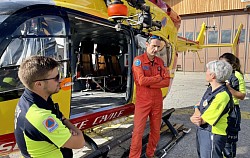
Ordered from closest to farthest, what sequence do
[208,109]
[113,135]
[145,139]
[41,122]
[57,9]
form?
[41,122], [208,109], [57,9], [145,139], [113,135]

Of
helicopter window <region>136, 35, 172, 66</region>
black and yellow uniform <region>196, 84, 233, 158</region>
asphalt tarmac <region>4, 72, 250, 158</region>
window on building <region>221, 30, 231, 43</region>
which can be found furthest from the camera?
window on building <region>221, 30, 231, 43</region>

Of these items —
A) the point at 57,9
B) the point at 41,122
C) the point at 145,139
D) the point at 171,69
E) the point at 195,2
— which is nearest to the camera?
the point at 41,122

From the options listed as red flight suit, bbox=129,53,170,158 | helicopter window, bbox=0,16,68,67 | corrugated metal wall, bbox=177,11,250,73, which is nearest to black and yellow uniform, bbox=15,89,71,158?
helicopter window, bbox=0,16,68,67

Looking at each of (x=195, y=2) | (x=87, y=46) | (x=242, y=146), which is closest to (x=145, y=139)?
(x=242, y=146)

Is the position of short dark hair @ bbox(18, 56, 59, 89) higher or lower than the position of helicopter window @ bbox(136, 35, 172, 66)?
lower

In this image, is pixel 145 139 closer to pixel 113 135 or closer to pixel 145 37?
pixel 113 135

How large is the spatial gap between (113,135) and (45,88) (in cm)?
345

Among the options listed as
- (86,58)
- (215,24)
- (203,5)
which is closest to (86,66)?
(86,58)

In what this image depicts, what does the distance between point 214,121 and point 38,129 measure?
1762mm

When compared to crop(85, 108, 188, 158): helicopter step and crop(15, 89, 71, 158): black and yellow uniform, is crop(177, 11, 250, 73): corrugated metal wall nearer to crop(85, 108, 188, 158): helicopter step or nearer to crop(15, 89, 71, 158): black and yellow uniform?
crop(85, 108, 188, 158): helicopter step

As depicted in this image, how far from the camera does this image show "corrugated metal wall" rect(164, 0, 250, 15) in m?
17.0

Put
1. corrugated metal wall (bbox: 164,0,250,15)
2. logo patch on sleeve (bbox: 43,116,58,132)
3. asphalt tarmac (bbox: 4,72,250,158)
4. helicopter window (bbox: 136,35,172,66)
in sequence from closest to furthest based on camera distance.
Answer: logo patch on sleeve (bbox: 43,116,58,132) → asphalt tarmac (bbox: 4,72,250,158) → helicopter window (bbox: 136,35,172,66) → corrugated metal wall (bbox: 164,0,250,15)

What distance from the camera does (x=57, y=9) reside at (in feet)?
8.70

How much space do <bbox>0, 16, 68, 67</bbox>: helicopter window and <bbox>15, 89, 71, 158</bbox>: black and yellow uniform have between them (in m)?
0.95
